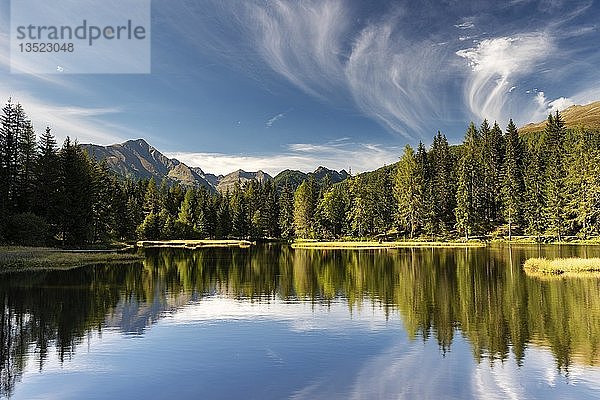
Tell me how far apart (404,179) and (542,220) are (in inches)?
1379

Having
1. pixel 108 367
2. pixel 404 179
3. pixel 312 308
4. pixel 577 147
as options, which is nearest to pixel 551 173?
pixel 577 147

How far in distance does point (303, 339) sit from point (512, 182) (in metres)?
112

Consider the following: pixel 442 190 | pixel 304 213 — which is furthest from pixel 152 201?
pixel 442 190

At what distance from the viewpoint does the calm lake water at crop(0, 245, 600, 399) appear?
16562mm

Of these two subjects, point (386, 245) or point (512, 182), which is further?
point (512, 182)

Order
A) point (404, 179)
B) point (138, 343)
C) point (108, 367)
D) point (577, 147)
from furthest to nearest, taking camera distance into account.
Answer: point (404, 179), point (577, 147), point (138, 343), point (108, 367)

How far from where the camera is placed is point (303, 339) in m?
23.7

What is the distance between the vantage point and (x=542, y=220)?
4304 inches

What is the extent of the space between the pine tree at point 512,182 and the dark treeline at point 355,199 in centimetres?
35

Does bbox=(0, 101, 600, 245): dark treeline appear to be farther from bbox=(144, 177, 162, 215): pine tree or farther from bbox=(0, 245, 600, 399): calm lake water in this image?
bbox=(0, 245, 600, 399): calm lake water

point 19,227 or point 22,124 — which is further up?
point 22,124

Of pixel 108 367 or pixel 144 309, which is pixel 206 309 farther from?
pixel 108 367

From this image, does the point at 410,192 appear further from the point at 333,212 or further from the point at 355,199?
the point at 333,212

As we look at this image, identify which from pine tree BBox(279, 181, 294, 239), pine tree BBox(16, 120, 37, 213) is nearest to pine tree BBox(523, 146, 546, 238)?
pine tree BBox(279, 181, 294, 239)
